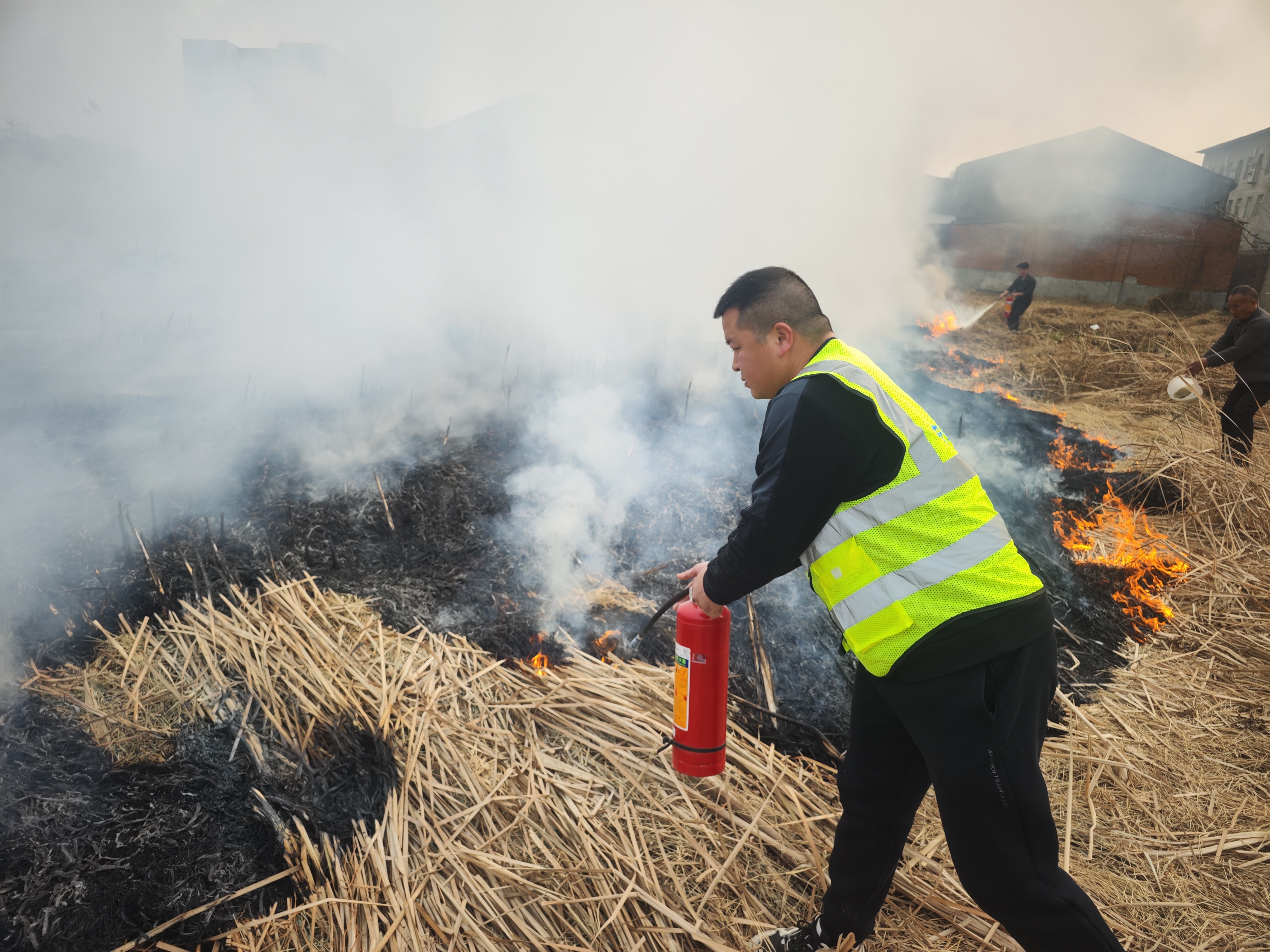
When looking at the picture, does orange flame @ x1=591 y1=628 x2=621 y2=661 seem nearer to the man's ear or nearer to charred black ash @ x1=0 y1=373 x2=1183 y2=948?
charred black ash @ x1=0 y1=373 x2=1183 y2=948

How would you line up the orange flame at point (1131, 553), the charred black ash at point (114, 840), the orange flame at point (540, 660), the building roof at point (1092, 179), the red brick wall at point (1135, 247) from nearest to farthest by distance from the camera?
the charred black ash at point (114, 840)
the orange flame at point (540, 660)
the orange flame at point (1131, 553)
the red brick wall at point (1135, 247)
the building roof at point (1092, 179)

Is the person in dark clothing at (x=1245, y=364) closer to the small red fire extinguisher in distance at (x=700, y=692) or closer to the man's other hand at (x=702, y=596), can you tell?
the small red fire extinguisher in distance at (x=700, y=692)

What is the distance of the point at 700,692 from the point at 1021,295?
1494 cm

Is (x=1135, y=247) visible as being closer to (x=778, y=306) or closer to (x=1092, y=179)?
(x=1092, y=179)

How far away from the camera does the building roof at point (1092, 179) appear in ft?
72.1

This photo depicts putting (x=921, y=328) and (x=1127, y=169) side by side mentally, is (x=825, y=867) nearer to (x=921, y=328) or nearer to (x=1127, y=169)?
(x=921, y=328)

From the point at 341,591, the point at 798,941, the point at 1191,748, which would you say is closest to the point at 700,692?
the point at 798,941

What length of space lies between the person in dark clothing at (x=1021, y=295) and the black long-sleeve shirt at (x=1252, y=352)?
8044 mm

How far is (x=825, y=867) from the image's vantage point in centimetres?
253

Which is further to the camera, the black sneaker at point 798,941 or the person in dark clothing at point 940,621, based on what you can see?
the black sneaker at point 798,941

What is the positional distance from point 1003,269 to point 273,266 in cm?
2252

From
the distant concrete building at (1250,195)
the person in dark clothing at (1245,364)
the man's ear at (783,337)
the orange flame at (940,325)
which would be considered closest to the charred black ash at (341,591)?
the person in dark clothing at (1245,364)

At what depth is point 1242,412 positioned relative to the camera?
6.37 meters

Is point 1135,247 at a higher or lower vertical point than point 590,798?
lower
